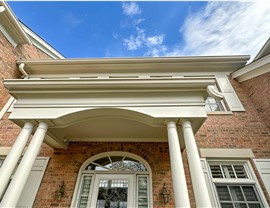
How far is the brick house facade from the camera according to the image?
2.88m

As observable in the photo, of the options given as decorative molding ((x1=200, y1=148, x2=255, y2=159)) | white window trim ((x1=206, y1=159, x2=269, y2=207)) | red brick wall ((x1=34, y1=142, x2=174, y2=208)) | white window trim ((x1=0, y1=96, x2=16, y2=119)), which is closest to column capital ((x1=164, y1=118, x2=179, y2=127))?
red brick wall ((x1=34, y1=142, x2=174, y2=208))

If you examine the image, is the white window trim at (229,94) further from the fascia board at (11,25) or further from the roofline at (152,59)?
the fascia board at (11,25)

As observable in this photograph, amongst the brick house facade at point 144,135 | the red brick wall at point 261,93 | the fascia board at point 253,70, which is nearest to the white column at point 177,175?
the brick house facade at point 144,135

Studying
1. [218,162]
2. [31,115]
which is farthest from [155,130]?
[31,115]

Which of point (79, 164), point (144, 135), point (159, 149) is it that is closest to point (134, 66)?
point (144, 135)

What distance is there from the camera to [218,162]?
377 cm

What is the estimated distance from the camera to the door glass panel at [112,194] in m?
3.53

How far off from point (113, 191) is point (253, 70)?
5173 mm

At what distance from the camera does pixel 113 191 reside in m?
3.69

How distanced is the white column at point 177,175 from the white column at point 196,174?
0.14 metres

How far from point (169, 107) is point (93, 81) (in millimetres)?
1491

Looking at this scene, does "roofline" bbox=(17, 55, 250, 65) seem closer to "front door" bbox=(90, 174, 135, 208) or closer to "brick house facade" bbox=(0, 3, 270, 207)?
"brick house facade" bbox=(0, 3, 270, 207)

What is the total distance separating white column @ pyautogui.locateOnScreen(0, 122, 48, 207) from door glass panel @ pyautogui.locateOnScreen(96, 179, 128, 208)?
175cm

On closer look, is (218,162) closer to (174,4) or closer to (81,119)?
(81,119)
